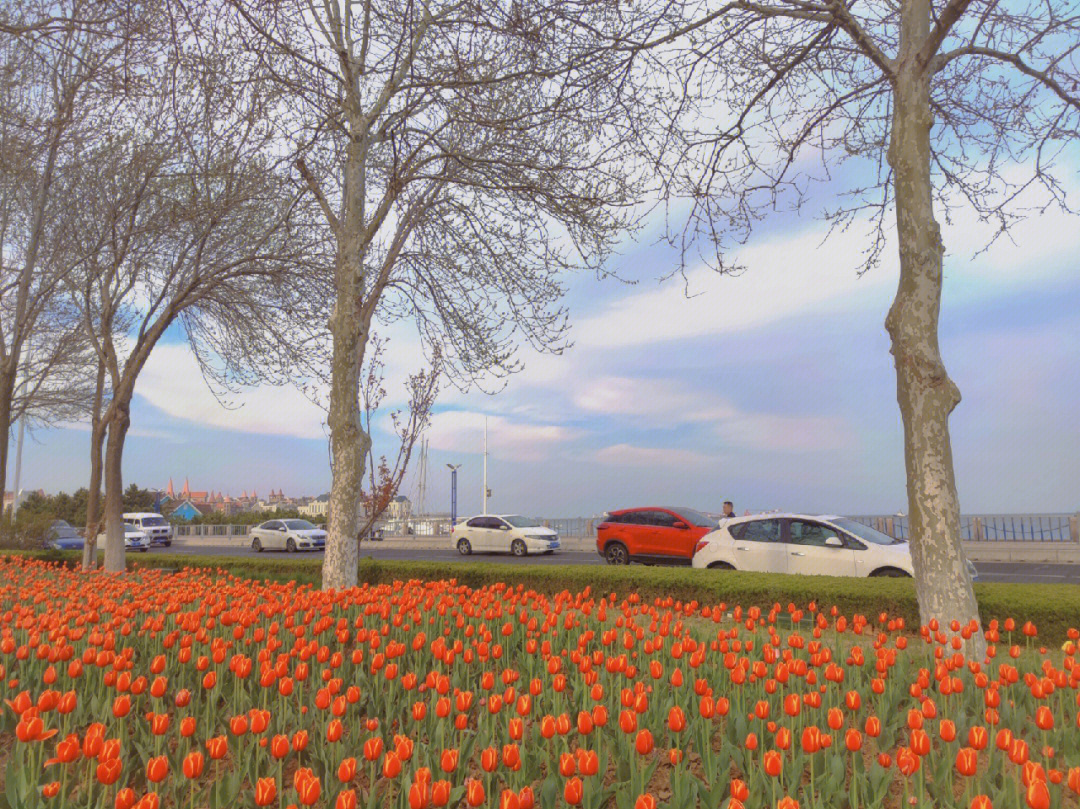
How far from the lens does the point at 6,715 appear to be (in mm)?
4652

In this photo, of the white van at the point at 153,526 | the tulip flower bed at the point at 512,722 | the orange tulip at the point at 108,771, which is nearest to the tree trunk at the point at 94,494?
the tulip flower bed at the point at 512,722

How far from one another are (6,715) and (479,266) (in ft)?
33.0

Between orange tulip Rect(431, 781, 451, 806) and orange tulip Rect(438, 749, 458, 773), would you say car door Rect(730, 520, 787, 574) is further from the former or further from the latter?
orange tulip Rect(431, 781, 451, 806)

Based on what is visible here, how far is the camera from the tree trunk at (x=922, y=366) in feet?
21.9

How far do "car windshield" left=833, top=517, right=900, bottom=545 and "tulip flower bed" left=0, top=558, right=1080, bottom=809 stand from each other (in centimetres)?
627

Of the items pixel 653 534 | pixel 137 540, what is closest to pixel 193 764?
pixel 653 534

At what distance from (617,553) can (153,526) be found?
1224 inches

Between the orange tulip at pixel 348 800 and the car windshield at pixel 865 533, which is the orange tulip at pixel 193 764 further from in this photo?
the car windshield at pixel 865 533

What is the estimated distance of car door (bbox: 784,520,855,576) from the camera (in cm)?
1227

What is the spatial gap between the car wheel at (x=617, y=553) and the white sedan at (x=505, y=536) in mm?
7827

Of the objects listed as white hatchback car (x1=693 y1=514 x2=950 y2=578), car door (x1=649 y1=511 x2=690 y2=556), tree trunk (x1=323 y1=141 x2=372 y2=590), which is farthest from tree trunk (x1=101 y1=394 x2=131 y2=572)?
car door (x1=649 y1=511 x2=690 y2=556)

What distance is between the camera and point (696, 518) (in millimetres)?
18547

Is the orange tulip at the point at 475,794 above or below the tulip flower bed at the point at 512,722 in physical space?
above

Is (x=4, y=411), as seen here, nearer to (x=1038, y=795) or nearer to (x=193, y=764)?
(x=193, y=764)
